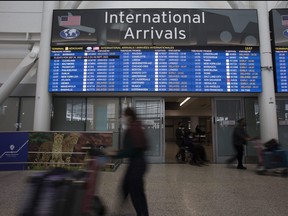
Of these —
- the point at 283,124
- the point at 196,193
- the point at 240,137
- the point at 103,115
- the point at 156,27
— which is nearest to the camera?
the point at 196,193

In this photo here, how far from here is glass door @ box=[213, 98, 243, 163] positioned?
882cm

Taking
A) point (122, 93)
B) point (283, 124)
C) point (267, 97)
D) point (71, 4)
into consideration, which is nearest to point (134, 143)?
point (122, 93)

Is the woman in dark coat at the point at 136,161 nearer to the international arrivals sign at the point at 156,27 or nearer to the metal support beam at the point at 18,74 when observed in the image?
the international arrivals sign at the point at 156,27

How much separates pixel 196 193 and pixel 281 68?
559 cm

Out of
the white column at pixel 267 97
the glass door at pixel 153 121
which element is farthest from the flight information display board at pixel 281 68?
the glass door at pixel 153 121

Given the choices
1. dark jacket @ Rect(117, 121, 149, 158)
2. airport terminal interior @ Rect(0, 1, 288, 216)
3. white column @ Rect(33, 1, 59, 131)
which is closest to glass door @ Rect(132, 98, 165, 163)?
airport terminal interior @ Rect(0, 1, 288, 216)

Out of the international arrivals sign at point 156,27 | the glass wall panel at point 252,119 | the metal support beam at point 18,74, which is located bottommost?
the glass wall panel at point 252,119

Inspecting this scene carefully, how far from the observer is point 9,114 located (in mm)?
9211

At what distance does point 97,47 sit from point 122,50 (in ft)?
2.65

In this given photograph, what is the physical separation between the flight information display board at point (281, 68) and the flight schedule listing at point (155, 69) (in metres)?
0.62

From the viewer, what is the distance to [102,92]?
8.34 m

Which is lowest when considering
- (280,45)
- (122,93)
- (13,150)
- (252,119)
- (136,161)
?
(13,150)

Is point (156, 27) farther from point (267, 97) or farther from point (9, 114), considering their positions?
point (9, 114)

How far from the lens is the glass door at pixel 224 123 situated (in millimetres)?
8820
